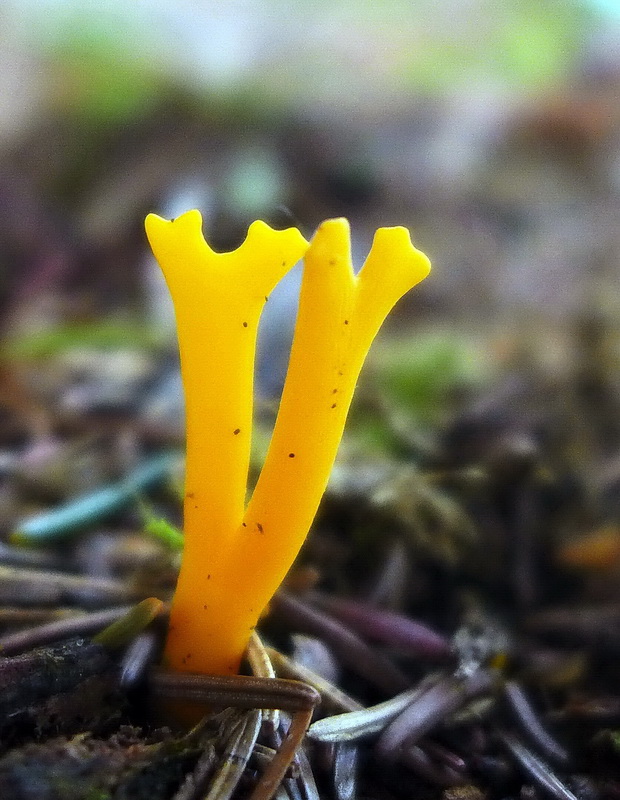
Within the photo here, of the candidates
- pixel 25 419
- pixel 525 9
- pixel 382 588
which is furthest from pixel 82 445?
pixel 525 9

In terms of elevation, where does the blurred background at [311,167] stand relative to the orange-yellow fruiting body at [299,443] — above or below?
above

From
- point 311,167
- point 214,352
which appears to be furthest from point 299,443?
point 311,167

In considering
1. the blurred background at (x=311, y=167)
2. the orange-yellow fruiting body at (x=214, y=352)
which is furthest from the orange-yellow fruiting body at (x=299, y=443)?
the blurred background at (x=311, y=167)

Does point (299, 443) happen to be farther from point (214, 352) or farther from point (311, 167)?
point (311, 167)

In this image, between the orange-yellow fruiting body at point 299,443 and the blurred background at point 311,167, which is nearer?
the orange-yellow fruiting body at point 299,443

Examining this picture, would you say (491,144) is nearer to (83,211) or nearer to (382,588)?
(83,211)

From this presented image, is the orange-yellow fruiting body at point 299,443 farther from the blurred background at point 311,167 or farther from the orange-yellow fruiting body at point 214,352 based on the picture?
the blurred background at point 311,167
